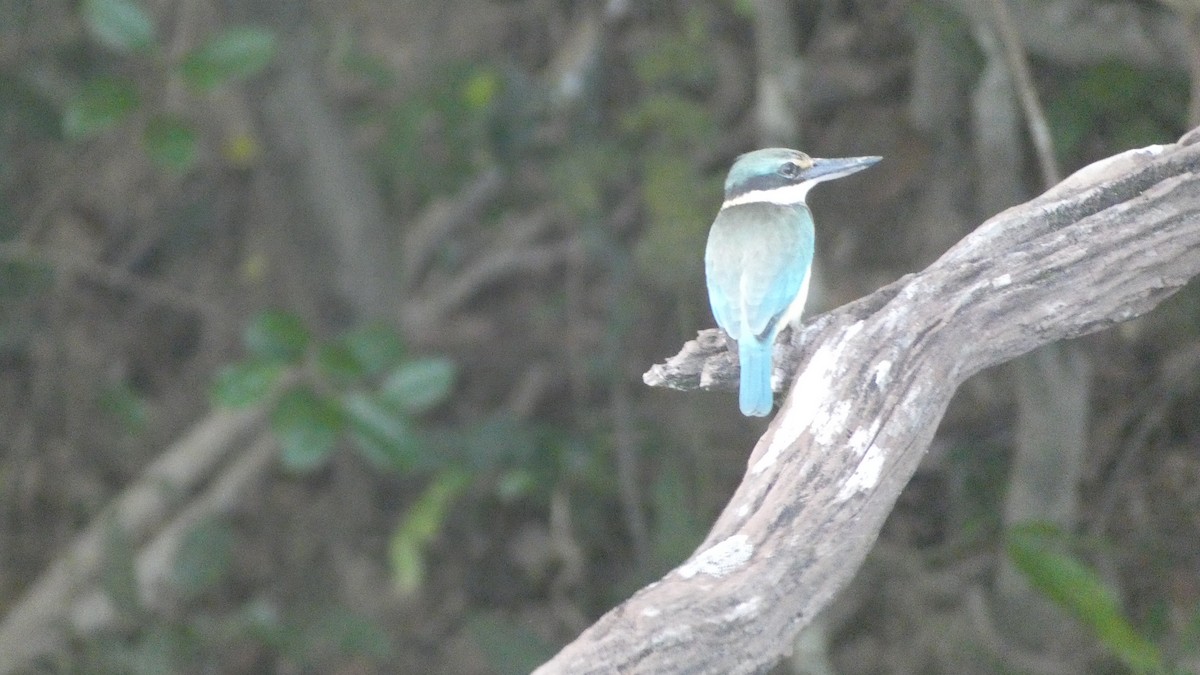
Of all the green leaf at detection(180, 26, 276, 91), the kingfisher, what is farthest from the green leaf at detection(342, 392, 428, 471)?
the kingfisher

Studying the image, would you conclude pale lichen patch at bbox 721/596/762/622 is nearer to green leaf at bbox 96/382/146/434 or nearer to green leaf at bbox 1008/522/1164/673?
green leaf at bbox 1008/522/1164/673

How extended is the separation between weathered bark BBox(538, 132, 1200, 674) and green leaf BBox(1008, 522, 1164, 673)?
1055 mm

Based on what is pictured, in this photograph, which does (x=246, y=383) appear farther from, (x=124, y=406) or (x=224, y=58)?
(x=124, y=406)

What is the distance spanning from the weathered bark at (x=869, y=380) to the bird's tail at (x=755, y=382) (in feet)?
0.14

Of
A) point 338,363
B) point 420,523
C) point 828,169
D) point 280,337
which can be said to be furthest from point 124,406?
point 828,169

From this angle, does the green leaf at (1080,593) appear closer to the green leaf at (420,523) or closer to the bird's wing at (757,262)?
the bird's wing at (757,262)

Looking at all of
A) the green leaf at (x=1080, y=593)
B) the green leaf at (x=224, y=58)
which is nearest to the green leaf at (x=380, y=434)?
the green leaf at (x=224, y=58)

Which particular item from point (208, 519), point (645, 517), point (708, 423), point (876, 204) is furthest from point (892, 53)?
point (208, 519)

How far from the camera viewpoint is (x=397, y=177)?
5484 mm

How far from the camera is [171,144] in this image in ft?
13.8

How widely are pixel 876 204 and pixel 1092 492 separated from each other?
3.78 ft

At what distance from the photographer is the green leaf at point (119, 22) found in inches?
160

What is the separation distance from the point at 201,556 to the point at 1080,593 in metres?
2.93

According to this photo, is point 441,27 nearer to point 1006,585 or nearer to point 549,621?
point 549,621
